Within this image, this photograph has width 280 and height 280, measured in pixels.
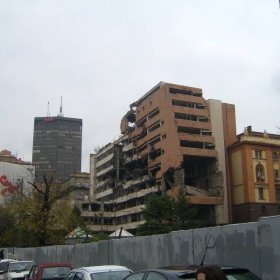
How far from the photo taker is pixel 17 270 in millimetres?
21922

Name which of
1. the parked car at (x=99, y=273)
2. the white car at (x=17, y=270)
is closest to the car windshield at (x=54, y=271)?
the parked car at (x=99, y=273)

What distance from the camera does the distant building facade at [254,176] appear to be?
70500mm

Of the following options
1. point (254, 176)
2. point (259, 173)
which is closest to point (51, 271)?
point (254, 176)

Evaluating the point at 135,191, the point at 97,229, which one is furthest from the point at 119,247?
the point at 97,229

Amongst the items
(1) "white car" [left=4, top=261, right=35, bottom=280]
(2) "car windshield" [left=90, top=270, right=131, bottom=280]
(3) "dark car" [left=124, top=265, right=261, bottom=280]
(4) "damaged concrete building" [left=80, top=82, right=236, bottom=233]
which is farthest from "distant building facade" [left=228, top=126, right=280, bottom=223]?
(3) "dark car" [left=124, top=265, right=261, bottom=280]

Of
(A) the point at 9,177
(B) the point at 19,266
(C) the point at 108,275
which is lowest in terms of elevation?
(B) the point at 19,266

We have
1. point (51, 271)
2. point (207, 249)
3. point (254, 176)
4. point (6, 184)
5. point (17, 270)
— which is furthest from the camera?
point (6, 184)

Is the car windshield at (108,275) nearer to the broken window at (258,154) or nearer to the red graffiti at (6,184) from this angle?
the broken window at (258,154)

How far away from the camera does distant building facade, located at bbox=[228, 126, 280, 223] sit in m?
70.5

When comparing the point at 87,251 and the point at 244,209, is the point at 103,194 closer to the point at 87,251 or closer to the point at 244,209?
the point at 244,209

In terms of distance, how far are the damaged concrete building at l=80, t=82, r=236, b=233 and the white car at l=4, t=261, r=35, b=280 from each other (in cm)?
4744

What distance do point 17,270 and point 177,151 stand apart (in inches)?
1983

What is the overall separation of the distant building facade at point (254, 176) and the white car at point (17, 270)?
51899 mm

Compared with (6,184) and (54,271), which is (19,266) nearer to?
(54,271)
